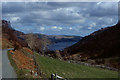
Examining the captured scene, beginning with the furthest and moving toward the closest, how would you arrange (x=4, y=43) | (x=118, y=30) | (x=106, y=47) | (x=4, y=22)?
1. (x=4, y=22)
2. (x=4, y=43)
3. (x=118, y=30)
4. (x=106, y=47)

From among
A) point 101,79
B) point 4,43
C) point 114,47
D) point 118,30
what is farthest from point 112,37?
point 4,43

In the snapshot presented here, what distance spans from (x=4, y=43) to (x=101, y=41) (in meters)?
34.3

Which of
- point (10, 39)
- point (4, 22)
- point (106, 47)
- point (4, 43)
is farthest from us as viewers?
point (4, 22)

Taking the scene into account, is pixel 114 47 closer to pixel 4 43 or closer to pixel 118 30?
pixel 118 30

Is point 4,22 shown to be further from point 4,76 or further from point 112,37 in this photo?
point 112,37

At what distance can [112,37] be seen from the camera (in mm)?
9430

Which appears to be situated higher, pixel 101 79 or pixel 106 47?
pixel 106 47

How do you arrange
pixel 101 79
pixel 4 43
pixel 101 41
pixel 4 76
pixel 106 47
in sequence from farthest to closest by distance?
pixel 4 43
pixel 101 79
pixel 4 76
pixel 101 41
pixel 106 47

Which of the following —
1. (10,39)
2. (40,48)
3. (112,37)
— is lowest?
(40,48)

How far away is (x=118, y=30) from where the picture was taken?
11344mm

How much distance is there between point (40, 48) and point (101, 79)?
5332 centimetres

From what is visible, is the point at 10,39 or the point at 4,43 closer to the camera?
the point at 4,43

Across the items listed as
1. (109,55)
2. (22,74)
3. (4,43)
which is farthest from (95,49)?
(4,43)

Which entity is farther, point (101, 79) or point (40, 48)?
point (40, 48)
